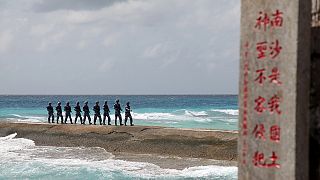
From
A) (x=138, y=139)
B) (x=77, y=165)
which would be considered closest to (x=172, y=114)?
(x=138, y=139)

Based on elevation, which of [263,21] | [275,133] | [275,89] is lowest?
[275,133]

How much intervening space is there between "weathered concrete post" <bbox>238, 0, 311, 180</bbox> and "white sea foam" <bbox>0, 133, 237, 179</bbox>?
9.36m

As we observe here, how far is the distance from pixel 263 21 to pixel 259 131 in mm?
786

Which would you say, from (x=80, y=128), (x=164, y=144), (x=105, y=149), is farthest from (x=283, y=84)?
(x=80, y=128)

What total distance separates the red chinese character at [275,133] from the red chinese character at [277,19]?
28.1 inches

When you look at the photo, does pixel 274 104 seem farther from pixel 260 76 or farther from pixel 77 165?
pixel 77 165

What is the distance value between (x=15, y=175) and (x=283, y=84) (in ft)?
38.1

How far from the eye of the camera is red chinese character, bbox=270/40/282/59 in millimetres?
3451

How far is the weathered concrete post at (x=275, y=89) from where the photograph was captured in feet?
11.1

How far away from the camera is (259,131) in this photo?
3510 mm

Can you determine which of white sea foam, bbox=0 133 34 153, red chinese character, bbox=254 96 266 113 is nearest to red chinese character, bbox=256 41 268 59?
red chinese character, bbox=254 96 266 113

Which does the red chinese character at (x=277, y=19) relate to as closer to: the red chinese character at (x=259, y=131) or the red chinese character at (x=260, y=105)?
the red chinese character at (x=260, y=105)

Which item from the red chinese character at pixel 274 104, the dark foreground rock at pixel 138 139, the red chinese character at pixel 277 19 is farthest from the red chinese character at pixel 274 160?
the dark foreground rock at pixel 138 139

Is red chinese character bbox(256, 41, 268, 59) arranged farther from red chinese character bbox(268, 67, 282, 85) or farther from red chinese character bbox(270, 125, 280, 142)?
red chinese character bbox(270, 125, 280, 142)
